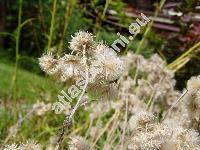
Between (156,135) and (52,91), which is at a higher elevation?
(156,135)

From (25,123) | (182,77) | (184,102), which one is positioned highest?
(184,102)

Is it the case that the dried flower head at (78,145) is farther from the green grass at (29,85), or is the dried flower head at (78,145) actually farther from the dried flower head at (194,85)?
the green grass at (29,85)

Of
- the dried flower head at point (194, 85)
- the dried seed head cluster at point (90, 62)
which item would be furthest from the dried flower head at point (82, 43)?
the dried flower head at point (194, 85)

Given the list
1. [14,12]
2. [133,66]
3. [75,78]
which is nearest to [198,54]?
[133,66]

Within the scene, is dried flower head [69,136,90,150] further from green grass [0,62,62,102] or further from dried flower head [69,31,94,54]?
green grass [0,62,62,102]

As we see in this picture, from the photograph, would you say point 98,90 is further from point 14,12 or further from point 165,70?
point 14,12

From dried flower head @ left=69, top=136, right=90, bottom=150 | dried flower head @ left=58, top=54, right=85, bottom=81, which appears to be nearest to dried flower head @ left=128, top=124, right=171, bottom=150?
dried flower head @ left=69, top=136, right=90, bottom=150

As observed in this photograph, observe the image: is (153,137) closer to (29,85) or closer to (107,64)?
(107,64)

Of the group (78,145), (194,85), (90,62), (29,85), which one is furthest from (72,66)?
(29,85)
